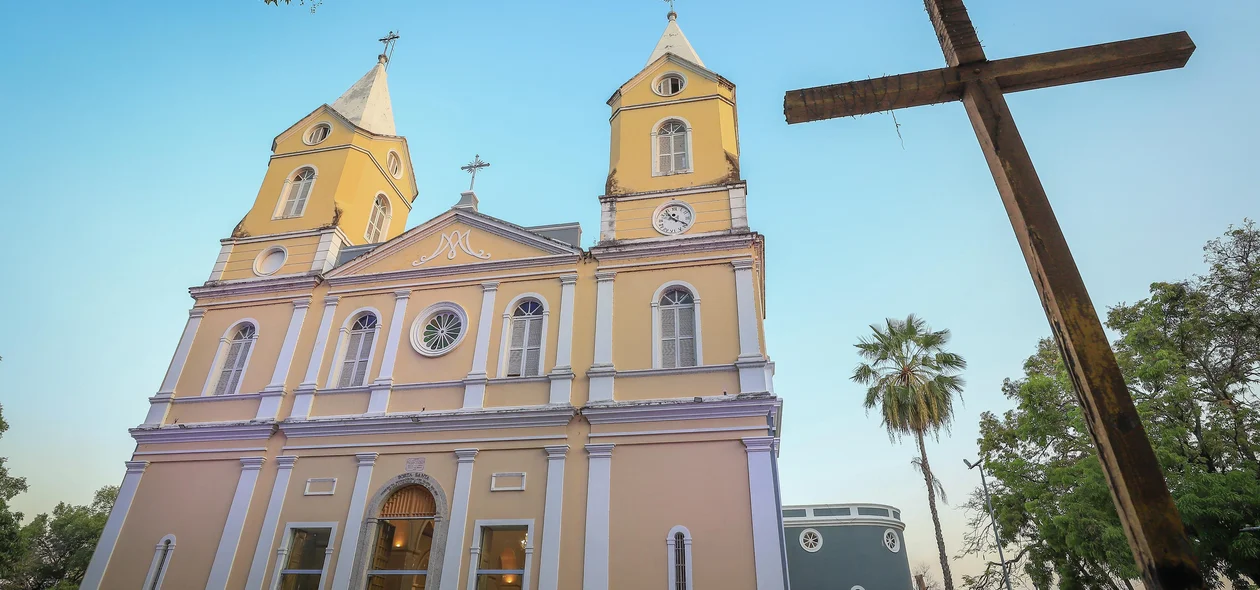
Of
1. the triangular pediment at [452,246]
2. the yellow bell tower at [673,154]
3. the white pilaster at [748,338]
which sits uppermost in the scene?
the yellow bell tower at [673,154]

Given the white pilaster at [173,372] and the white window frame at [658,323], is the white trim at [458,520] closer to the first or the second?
the white window frame at [658,323]

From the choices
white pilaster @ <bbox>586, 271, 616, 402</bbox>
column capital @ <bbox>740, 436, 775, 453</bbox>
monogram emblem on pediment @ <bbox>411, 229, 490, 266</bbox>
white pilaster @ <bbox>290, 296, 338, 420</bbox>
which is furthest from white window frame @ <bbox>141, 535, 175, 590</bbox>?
column capital @ <bbox>740, 436, 775, 453</bbox>

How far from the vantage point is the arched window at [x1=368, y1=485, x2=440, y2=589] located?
13266mm

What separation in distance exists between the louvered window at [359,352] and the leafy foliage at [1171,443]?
15.6 m

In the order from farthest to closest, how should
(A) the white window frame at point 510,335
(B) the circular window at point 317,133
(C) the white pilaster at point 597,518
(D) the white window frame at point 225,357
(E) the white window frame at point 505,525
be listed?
(B) the circular window at point 317,133 < (D) the white window frame at point 225,357 < (A) the white window frame at point 510,335 < (E) the white window frame at point 505,525 < (C) the white pilaster at point 597,518

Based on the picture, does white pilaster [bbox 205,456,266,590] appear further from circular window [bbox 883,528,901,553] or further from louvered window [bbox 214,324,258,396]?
circular window [bbox 883,528,901,553]

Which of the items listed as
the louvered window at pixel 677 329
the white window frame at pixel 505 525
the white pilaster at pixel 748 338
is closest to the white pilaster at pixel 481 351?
the white window frame at pixel 505 525

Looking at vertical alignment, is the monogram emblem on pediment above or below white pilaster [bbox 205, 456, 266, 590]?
above

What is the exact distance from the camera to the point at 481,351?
15.0m

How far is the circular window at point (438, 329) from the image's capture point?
1541 cm

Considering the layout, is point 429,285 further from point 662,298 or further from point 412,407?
point 662,298

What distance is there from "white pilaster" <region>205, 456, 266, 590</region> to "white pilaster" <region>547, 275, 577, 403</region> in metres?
6.60

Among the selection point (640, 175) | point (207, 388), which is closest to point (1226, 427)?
point (640, 175)

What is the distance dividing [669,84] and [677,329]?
24.5 feet
